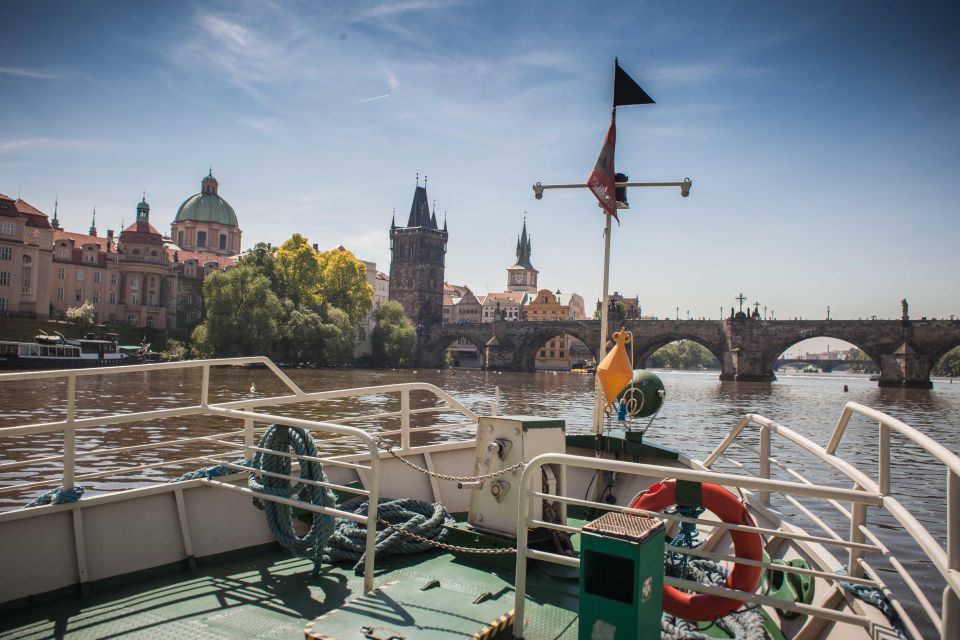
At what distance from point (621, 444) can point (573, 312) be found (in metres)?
123

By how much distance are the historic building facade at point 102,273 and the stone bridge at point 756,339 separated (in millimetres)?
35879

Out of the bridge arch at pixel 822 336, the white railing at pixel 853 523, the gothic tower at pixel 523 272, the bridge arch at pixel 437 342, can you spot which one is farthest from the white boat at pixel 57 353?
the gothic tower at pixel 523 272

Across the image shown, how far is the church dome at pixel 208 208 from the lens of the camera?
343 ft

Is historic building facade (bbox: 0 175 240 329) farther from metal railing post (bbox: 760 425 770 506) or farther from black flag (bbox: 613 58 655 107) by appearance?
metal railing post (bbox: 760 425 770 506)

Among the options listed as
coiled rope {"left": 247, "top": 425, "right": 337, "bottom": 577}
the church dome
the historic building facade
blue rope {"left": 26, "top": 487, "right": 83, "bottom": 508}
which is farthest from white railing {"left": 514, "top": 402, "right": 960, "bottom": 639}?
the church dome

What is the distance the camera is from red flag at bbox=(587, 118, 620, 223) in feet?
24.4

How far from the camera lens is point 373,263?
113 meters

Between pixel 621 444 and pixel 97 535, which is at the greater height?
pixel 621 444

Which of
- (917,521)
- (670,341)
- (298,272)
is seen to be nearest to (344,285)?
(298,272)

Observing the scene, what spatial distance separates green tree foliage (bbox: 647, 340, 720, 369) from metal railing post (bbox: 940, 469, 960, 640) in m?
142

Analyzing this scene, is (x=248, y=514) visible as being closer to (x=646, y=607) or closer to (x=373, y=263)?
(x=646, y=607)

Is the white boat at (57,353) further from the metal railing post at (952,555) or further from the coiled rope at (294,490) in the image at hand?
the metal railing post at (952,555)

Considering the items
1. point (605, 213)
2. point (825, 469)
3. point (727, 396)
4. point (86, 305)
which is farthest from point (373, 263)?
point (605, 213)

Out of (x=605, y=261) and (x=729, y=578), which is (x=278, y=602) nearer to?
(x=729, y=578)
